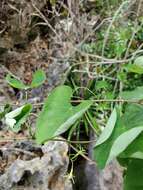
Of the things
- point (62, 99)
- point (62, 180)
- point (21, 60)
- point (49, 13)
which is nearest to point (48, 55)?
point (21, 60)

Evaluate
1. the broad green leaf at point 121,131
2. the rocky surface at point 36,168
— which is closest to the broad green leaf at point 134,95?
the broad green leaf at point 121,131

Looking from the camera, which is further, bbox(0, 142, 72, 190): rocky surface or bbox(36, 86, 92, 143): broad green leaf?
bbox(0, 142, 72, 190): rocky surface

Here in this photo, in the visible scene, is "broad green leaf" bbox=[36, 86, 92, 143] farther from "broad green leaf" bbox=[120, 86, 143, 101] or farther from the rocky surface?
the rocky surface

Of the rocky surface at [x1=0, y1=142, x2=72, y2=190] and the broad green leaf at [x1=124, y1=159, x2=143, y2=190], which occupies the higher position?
the broad green leaf at [x1=124, y1=159, x2=143, y2=190]

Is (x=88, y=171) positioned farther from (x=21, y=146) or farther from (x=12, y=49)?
(x=12, y=49)

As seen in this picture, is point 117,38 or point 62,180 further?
point 117,38

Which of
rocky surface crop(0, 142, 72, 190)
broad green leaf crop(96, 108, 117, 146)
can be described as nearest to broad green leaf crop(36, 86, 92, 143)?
broad green leaf crop(96, 108, 117, 146)

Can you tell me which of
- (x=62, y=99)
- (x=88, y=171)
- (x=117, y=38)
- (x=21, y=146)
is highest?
(x=62, y=99)
